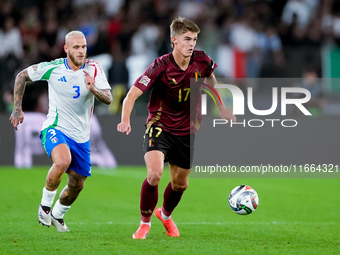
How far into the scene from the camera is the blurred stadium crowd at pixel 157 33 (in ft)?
48.2

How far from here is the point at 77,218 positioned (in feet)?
27.1

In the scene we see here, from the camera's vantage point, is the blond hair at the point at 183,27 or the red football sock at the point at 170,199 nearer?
the blond hair at the point at 183,27

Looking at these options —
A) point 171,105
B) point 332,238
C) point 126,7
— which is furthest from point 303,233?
point 126,7

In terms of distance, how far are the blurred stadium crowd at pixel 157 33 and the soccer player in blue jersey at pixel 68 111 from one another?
684 centimetres

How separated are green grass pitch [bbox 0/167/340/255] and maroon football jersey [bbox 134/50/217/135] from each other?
131 centimetres

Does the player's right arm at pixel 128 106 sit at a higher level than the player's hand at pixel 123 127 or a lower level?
higher

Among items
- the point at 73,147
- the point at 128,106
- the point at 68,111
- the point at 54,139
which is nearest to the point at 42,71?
the point at 68,111

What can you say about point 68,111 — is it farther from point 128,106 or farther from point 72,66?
point 128,106

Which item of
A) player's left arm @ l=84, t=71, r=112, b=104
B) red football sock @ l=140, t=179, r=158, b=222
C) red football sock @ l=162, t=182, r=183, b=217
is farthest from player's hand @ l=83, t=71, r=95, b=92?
red football sock @ l=162, t=182, r=183, b=217

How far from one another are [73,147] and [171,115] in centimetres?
123

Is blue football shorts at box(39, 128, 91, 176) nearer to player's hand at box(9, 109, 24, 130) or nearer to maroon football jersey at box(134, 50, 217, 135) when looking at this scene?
player's hand at box(9, 109, 24, 130)

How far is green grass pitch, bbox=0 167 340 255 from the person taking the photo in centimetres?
606

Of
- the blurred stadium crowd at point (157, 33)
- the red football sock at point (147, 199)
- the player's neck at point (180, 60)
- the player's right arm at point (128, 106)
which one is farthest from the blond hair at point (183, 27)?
the blurred stadium crowd at point (157, 33)

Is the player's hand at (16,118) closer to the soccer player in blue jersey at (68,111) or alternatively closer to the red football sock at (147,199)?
the soccer player in blue jersey at (68,111)
